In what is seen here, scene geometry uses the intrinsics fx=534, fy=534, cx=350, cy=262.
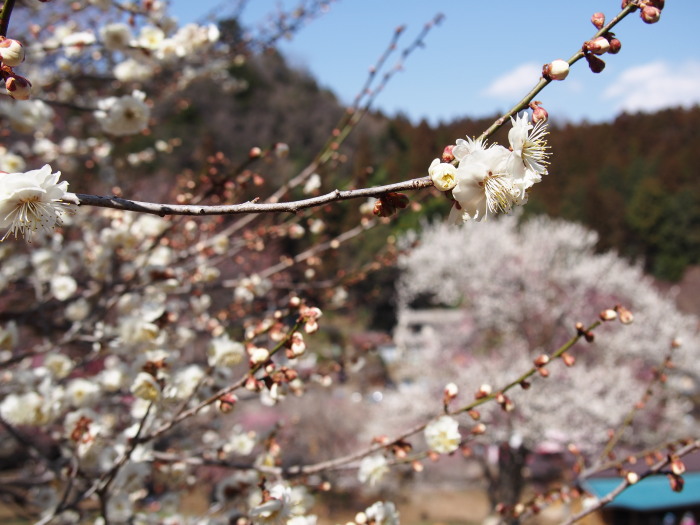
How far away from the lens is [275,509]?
1.26 metres

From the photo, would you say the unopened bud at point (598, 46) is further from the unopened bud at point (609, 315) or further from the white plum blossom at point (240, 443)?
the white plum blossom at point (240, 443)

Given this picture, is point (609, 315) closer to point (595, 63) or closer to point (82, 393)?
point (595, 63)

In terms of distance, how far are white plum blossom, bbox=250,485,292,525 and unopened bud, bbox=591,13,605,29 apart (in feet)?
3.90

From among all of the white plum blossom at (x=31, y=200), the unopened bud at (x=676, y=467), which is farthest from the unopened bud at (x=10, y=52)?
the unopened bud at (x=676, y=467)

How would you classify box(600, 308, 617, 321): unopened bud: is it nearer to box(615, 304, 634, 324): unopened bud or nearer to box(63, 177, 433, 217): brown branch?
box(615, 304, 634, 324): unopened bud

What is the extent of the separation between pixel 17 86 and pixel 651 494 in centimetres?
917

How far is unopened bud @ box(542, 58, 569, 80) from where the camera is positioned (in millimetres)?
837

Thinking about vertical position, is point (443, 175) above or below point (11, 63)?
below

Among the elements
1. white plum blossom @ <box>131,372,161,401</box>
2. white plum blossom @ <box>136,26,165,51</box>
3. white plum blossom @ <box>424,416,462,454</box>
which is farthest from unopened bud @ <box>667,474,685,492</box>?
white plum blossom @ <box>136,26,165,51</box>

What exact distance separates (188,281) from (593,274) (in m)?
10.1

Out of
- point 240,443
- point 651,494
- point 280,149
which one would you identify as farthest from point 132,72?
point 651,494

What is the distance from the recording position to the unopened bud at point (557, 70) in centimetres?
84

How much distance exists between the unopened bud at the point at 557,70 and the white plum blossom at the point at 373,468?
1.37m

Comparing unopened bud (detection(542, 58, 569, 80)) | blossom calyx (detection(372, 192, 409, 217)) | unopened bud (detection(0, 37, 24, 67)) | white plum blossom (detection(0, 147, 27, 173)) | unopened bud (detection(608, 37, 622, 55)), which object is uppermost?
white plum blossom (detection(0, 147, 27, 173))
